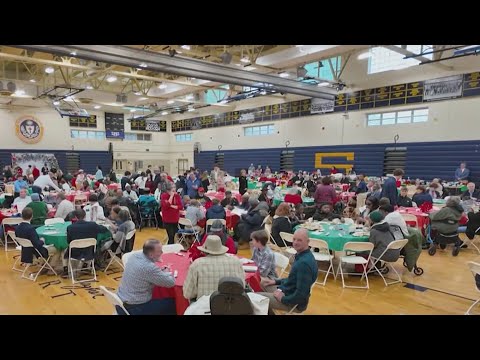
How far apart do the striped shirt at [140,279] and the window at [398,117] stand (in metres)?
14.4

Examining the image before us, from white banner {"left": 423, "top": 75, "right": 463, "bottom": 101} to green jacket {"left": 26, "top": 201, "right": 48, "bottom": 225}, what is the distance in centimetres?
1477

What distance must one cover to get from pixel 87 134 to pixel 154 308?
2518 cm

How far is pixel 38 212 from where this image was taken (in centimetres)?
732

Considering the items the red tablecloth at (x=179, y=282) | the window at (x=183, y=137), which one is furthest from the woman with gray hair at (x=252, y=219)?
the window at (x=183, y=137)

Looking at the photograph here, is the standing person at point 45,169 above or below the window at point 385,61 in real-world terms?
below

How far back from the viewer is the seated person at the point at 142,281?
3.35 metres

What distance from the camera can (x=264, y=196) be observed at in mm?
9922

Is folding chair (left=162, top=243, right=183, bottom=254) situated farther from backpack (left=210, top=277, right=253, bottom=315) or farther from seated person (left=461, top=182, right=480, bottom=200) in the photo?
seated person (left=461, top=182, right=480, bottom=200)

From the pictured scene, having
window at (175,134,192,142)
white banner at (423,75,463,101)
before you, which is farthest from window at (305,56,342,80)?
window at (175,134,192,142)

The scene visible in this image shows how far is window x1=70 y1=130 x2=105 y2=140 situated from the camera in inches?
970

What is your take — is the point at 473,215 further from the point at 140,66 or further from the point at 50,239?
the point at 140,66

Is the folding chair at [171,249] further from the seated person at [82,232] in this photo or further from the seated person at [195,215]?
the seated person at [195,215]

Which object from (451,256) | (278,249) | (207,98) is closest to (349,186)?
(451,256)
